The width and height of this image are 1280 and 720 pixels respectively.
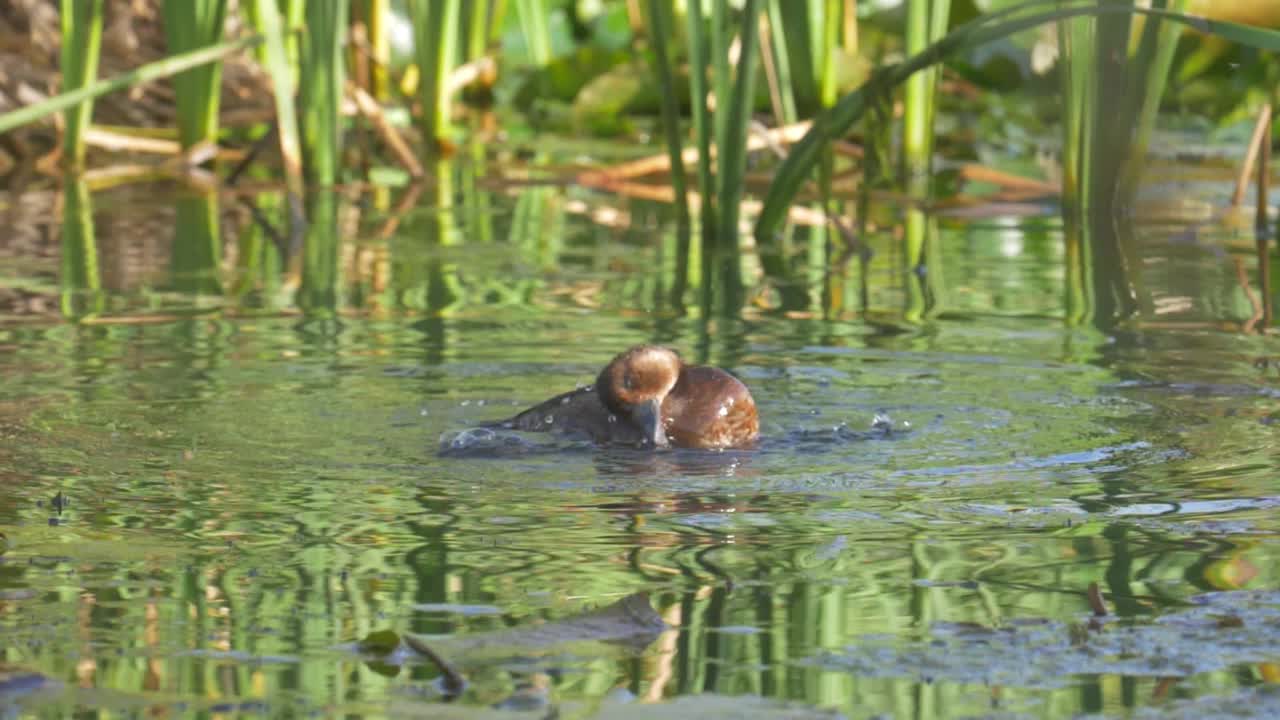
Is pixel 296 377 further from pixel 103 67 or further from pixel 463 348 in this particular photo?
pixel 103 67

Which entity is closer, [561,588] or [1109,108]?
[561,588]

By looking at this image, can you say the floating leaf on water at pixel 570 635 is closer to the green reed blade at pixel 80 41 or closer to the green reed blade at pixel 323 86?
the green reed blade at pixel 323 86

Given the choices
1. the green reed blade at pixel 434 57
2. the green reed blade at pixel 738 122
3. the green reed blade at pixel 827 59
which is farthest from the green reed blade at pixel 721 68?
the green reed blade at pixel 434 57

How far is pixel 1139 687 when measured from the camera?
3000mm

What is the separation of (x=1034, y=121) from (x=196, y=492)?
1039cm

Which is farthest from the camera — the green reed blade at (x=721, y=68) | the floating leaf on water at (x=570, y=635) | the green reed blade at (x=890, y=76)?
the green reed blade at (x=721, y=68)

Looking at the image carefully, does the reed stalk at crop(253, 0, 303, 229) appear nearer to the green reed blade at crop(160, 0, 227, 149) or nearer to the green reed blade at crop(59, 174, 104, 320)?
the green reed blade at crop(160, 0, 227, 149)

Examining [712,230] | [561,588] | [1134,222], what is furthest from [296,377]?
[1134,222]

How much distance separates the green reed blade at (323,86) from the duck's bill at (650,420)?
488 centimetres

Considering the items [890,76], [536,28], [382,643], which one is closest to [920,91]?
[890,76]

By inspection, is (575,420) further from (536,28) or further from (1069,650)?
(536,28)

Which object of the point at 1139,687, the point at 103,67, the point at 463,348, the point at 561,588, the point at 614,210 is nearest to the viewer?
the point at 1139,687

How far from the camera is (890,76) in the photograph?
729cm

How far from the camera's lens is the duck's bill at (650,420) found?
5090 millimetres
